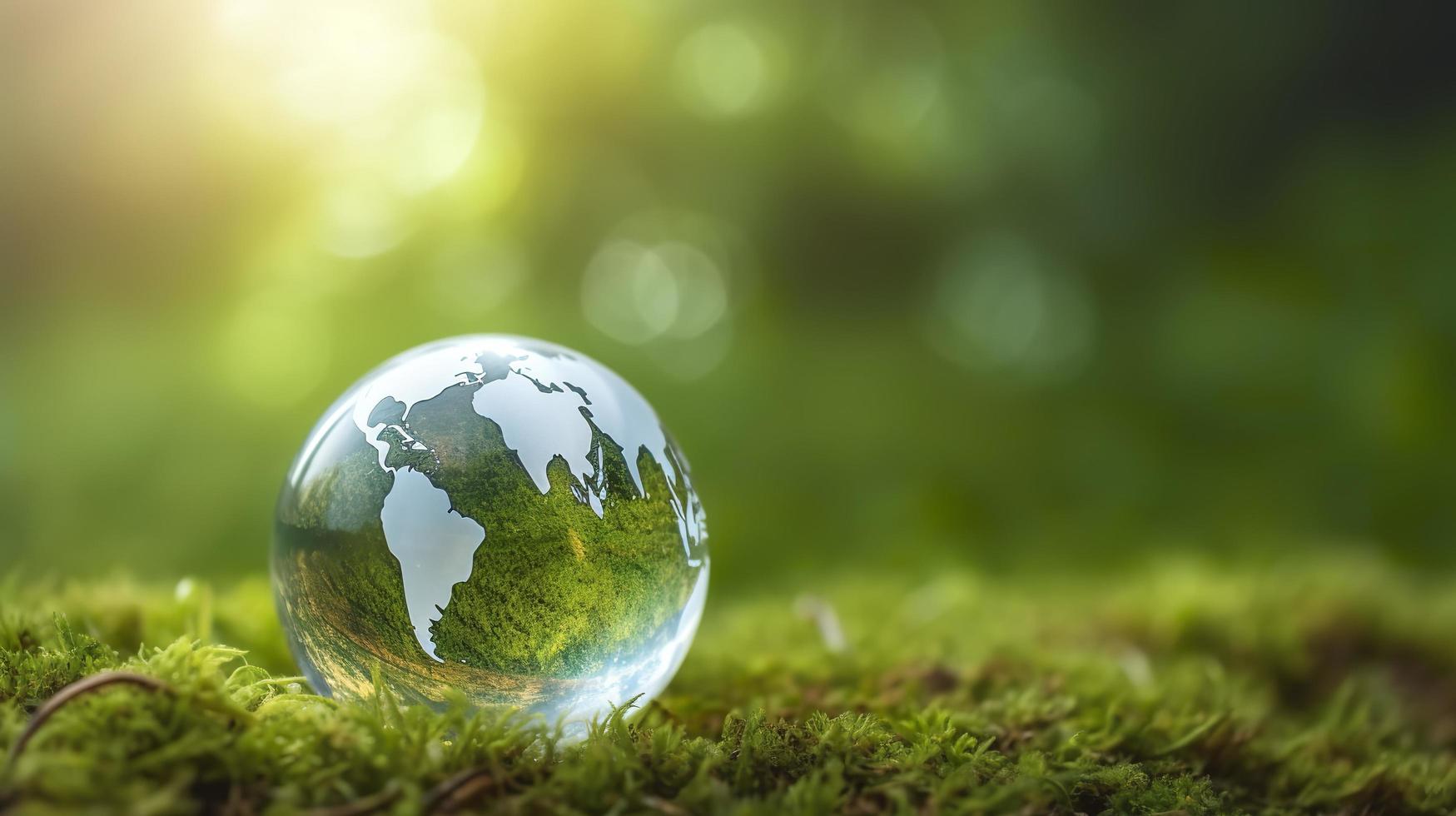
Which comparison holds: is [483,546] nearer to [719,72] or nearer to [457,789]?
[457,789]

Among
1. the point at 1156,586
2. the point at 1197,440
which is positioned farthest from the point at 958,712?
the point at 1197,440

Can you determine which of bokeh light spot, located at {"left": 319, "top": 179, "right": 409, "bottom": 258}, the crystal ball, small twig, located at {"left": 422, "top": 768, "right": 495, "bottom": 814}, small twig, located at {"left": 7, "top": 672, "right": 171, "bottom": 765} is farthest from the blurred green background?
small twig, located at {"left": 7, "top": 672, "right": 171, "bottom": 765}

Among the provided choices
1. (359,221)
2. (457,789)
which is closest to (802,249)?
(359,221)

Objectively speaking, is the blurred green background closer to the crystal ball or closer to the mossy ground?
the mossy ground

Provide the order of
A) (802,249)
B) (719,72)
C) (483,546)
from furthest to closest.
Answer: (802,249) → (719,72) → (483,546)

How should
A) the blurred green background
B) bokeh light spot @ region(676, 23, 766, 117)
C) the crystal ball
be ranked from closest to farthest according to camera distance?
1. the crystal ball
2. the blurred green background
3. bokeh light spot @ region(676, 23, 766, 117)

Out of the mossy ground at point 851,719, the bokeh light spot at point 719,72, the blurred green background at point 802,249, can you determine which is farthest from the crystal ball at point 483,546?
the bokeh light spot at point 719,72

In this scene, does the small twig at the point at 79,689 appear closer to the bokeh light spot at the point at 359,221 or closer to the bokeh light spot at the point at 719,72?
the bokeh light spot at the point at 359,221
